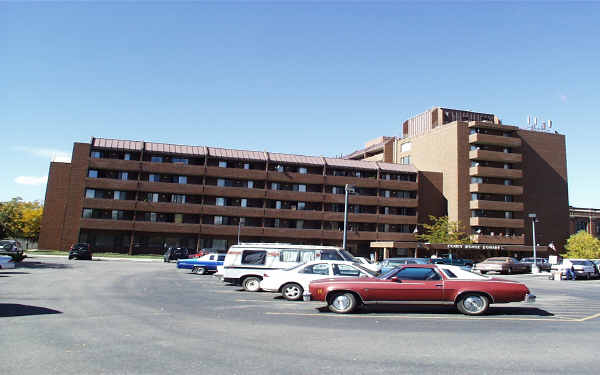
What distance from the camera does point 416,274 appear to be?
13.4 m

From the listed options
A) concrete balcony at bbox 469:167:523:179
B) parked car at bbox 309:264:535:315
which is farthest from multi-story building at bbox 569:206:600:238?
parked car at bbox 309:264:535:315

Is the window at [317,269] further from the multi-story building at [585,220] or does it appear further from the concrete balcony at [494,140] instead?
the multi-story building at [585,220]

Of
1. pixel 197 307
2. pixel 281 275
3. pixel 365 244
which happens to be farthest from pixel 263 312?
pixel 365 244

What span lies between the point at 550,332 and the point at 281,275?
8.84 metres

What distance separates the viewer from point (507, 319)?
12.5 meters

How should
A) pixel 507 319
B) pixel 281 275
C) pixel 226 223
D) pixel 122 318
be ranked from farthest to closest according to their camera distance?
pixel 226 223 < pixel 281 275 < pixel 507 319 < pixel 122 318

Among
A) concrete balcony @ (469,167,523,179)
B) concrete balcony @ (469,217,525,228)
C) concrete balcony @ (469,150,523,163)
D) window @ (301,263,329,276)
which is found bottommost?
window @ (301,263,329,276)

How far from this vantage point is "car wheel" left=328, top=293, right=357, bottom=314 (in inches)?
520

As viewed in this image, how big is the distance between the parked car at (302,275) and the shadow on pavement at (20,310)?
23.4 ft

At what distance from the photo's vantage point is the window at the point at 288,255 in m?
19.1

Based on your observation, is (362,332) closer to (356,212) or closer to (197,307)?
(197,307)

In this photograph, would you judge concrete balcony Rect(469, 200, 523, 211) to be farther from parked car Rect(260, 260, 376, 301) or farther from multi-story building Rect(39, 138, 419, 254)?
parked car Rect(260, 260, 376, 301)

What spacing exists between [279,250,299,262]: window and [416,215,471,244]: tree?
161 ft

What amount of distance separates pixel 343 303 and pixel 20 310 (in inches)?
354
